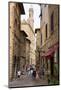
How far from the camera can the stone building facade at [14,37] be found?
2.49 m

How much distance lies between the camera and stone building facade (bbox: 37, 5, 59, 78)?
260 centimetres

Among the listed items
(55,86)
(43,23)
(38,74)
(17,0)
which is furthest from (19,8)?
(55,86)

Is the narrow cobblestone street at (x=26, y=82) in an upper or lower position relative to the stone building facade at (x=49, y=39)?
lower

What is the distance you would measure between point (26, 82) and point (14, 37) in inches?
22.8

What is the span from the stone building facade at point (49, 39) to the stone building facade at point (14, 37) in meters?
0.30

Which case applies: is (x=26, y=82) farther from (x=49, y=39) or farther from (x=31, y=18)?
(x=31, y=18)

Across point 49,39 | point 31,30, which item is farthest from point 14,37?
point 49,39

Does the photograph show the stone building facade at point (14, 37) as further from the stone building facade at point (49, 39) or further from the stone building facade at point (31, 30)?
the stone building facade at point (49, 39)

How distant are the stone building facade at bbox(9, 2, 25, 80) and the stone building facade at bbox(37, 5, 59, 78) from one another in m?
0.30

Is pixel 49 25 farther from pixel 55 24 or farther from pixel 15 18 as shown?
pixel 15 18

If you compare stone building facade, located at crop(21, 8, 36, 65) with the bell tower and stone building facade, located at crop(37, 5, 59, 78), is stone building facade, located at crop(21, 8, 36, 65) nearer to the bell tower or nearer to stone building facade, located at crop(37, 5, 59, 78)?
the bell tower

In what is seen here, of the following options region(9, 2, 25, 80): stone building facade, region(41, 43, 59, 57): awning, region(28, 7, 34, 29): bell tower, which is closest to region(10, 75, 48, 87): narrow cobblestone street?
region(9, 2, 25, 80): stone building facade

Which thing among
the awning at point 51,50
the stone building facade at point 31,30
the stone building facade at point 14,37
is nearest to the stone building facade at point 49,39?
the awning at point 51,50

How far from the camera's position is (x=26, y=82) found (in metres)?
2.52
